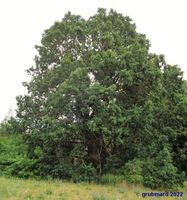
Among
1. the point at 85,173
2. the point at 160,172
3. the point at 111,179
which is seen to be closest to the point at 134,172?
the point at 111,179

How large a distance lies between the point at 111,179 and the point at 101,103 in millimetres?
4320

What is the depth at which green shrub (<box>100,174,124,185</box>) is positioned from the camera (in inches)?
691

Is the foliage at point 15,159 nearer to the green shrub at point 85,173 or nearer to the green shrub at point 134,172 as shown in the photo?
the green shrub at point 85,173

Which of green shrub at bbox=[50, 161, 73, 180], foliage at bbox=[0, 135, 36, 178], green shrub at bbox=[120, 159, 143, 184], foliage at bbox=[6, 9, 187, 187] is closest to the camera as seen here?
green shrub at bbox=[120, 159, 143, 184]

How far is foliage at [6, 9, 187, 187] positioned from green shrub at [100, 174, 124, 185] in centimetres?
65

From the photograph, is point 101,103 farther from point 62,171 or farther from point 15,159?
point 15,159

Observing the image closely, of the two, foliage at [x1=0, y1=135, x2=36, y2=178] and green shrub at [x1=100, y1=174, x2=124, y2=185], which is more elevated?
foliage at [x1=0, y1=135, x2=36, y2=178]

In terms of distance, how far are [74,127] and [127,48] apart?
5777 millimetres

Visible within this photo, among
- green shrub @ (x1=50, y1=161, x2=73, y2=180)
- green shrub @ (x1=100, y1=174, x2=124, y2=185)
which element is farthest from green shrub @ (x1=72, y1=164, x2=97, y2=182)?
green shrub @ (x1=100, y1=174, x2=124, y2=185)

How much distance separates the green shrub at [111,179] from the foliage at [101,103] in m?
0.65

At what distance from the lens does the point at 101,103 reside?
17.2m

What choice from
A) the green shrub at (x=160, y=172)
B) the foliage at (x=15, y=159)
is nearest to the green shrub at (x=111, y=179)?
the green shrub at (x=160, y=172)

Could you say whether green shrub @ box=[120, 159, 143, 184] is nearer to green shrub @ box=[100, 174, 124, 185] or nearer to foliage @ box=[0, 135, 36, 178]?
green shrub @ box=[100, 174, 124, 185]

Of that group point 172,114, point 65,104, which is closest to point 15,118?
point 65,104
